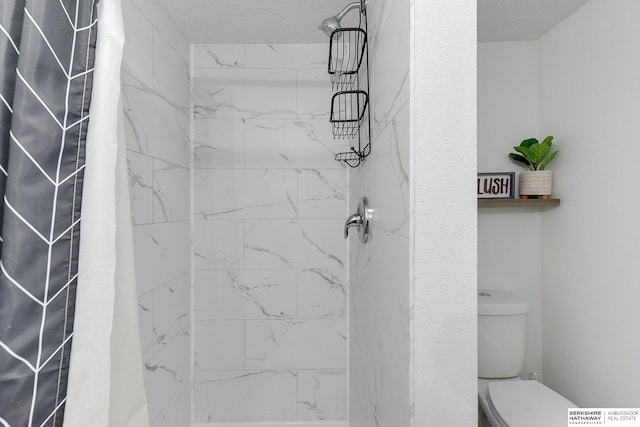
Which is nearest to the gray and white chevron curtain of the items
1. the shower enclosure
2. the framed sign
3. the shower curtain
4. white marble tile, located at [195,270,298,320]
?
the shower curtain

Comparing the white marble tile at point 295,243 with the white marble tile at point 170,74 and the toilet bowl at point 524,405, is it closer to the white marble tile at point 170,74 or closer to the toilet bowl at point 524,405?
the white marble tile at point 170,74

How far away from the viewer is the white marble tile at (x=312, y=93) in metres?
A: 1.94

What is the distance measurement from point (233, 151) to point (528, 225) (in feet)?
5.32

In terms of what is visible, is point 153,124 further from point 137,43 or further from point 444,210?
point 444,210

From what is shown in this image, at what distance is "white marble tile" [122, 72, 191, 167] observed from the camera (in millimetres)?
1262

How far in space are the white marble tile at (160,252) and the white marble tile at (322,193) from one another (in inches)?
25.1

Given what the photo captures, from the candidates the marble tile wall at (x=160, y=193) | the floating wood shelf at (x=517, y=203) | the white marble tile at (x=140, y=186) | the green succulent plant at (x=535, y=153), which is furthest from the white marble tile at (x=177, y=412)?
the green succulent plant at (x=535, y=153)

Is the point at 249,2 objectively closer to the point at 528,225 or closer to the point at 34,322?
the point at 34,322

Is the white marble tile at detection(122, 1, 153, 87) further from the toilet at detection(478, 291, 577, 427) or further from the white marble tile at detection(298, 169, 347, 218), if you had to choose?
the toilet at detection(478, 291, 577, 427)

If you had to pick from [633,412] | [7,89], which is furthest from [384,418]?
[7,89]

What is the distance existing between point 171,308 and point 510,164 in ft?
6.03

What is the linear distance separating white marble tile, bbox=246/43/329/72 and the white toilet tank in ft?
5.10

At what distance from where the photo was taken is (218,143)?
194 centimetres

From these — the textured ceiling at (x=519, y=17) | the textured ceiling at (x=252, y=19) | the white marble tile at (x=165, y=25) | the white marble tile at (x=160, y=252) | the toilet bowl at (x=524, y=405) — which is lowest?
the toilet bowl at (x=524, y=405)
